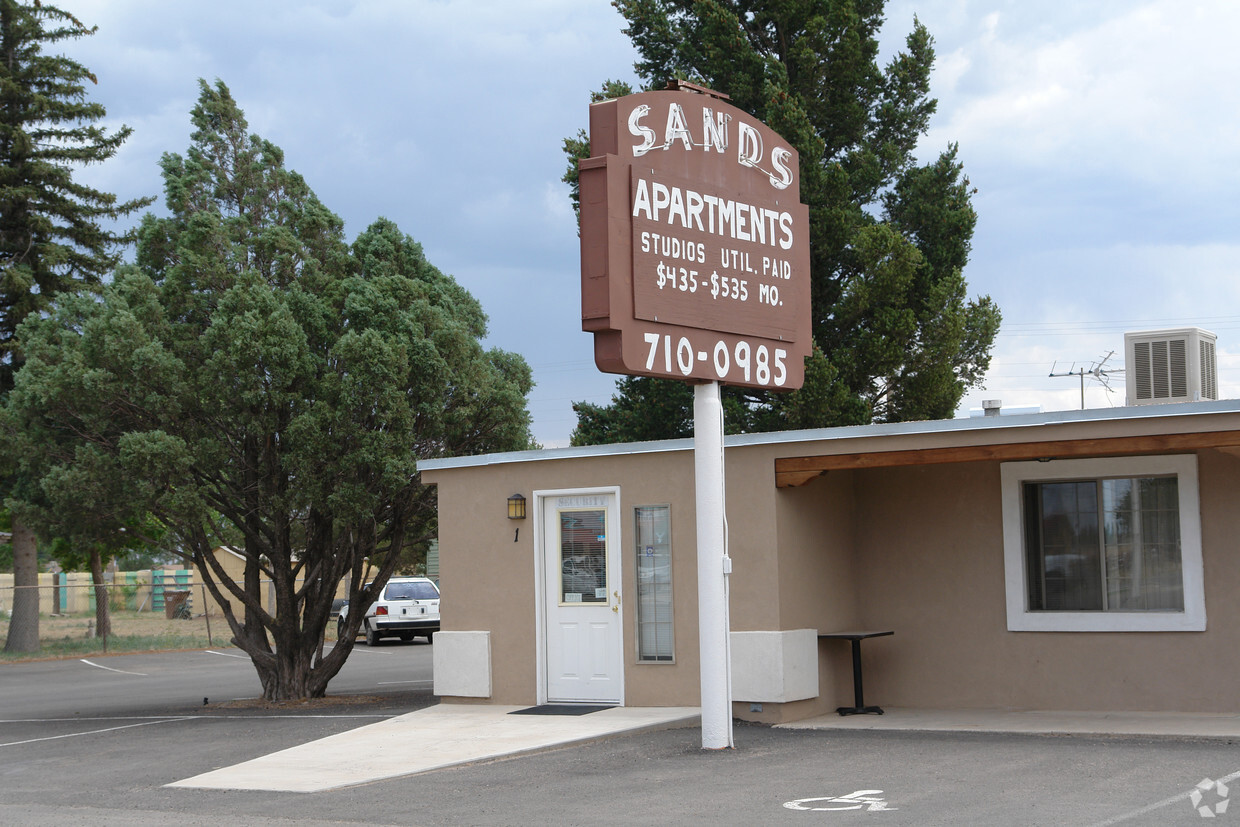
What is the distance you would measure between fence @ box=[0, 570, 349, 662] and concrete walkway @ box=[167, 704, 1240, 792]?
9.77m

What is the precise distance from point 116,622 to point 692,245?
35982 millimetres

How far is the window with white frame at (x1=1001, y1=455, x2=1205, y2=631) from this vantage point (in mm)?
11328

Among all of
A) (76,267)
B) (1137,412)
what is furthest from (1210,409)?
(76,267)

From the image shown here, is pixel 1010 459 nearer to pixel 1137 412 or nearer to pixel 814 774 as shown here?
pixel 1137 412

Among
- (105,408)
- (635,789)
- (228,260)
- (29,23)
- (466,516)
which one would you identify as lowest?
(635,789)

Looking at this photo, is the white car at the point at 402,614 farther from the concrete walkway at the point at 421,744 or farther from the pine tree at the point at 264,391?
the concrete walkway at the point at 421,744

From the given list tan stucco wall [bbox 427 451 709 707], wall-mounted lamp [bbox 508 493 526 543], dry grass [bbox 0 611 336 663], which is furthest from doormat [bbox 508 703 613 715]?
dry grass [bbox 0 611 336 663]

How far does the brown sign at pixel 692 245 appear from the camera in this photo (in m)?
9.25

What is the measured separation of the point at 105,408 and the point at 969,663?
33.0 ft

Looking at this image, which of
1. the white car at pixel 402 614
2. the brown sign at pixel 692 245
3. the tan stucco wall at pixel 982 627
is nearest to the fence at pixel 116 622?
the white car at pixel 402 614

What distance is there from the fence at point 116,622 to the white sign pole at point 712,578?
12.5 meters

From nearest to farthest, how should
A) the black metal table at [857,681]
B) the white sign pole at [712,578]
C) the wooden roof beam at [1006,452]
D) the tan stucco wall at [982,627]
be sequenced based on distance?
the white sign pole at [712,578] < the wooden roof beam at [1006,452] < the tan stucco wall at [982,627] < the black metal table at [857,681]

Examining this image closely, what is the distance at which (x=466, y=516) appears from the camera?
1356 centimetres

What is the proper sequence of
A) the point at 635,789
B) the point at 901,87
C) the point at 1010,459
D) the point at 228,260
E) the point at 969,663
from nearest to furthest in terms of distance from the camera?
the point at 635,789, the point at 1010,459, the point at 969,663, the point at 228,260, the point at 901,87
